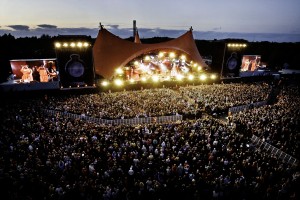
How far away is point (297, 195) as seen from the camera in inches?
266

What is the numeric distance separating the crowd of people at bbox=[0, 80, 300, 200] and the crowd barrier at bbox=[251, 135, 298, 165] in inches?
10.0

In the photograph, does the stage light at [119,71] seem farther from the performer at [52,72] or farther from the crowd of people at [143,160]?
the crowd of people at [143,160]

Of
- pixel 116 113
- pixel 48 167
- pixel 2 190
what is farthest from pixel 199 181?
pixel 116 113

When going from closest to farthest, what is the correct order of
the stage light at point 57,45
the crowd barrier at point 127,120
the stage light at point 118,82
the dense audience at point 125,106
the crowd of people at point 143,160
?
the crowd of people at point 143,160 → the crowd barrier at point 127,120 → the dense audience at point 125,106 → the stage light at point 57,45 → the stage light at point 118,82

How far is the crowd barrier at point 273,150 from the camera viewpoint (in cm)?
902

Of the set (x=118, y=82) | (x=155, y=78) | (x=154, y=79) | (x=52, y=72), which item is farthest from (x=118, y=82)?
(x=52, y=72)

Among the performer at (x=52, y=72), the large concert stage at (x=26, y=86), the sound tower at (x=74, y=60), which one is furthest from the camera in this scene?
the performer at (x=52, y=72)

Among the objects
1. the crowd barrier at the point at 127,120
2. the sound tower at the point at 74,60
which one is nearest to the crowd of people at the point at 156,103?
the crowd barrier at the point at 127,120

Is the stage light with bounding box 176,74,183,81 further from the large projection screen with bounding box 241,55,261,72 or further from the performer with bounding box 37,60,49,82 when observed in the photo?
the performer with bounding box 37,60,49,82

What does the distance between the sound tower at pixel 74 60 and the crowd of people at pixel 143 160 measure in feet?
21.6

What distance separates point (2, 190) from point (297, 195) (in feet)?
27.9

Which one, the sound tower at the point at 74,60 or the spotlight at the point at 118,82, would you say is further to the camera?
the spotlight at the point at 118,82

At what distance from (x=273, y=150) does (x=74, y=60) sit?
15.7 meters

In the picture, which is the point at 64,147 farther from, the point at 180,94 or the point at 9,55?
the point at 9,55
